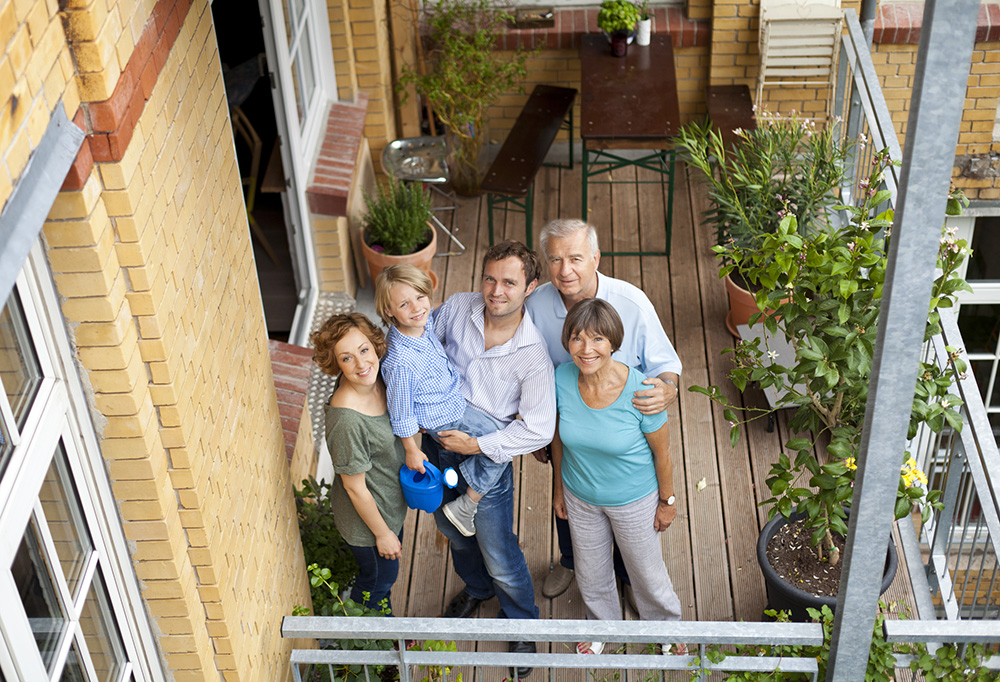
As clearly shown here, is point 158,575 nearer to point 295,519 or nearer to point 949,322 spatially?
point 295,519

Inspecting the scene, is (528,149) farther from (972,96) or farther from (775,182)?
(972,96)

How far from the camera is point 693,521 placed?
4453 millimetres

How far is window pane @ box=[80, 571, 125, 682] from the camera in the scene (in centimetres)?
235

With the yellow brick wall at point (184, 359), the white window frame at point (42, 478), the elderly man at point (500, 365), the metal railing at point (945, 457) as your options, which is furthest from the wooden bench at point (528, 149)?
the white window frame at point (42, 478)

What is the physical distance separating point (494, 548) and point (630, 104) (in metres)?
3.23

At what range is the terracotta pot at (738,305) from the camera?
205 inches

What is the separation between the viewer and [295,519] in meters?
3.57

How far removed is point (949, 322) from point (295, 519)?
2448 millimetres

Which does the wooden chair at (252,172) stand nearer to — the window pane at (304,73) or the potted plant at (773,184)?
the window pane at (304,73)

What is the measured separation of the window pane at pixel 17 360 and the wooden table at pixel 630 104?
3985 millimetres

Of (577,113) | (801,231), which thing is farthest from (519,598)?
Result: (577,113)

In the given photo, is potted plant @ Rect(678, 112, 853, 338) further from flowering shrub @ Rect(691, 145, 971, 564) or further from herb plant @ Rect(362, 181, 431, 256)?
herb plant @ Rect(362, 181, 431, 256)

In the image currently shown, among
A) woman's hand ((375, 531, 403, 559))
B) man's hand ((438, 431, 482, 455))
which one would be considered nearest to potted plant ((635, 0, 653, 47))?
man's hand ((438, 431, 482, 455))

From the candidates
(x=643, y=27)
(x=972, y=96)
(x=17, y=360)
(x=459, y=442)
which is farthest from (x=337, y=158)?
(x=972, y=96)
